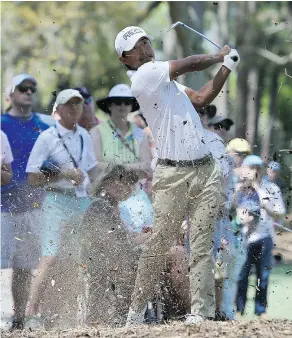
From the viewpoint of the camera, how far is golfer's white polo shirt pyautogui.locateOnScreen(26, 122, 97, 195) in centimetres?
1020

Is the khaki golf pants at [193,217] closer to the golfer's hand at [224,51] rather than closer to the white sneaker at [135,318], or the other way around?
the white sneaker at [135,318]

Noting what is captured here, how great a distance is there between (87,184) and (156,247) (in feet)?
5.90

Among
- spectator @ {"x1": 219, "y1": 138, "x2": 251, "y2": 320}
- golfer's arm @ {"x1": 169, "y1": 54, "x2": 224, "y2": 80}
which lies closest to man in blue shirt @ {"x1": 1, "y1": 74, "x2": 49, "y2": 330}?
spectator @ {"x1": 219, "y1": 138, "x2": 251, "y2": 320}

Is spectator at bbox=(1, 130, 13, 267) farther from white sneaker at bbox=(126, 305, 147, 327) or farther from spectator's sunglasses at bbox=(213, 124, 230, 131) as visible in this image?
spectator's sunglasses at bbox=(213, 124, 230, 131)

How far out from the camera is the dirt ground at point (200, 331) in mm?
7645

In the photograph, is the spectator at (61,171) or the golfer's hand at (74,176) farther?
the golfer's hand at (74,176)

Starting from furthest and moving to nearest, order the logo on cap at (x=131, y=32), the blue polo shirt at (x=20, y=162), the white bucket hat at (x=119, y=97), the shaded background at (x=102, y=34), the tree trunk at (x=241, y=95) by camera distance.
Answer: the tree trunk at (x=241, y=95)
the shaded background at (x=102, y=34)
the white bucket hat at (x=119, y=97)
the blue polo shirt at (x=20, y=162)
the logo on cap at (x=131, y=32)

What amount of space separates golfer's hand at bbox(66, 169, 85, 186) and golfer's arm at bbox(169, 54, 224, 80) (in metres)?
2.10

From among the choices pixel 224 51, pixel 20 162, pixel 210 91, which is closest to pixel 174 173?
pixel 210 91

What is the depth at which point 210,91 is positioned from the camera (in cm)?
841

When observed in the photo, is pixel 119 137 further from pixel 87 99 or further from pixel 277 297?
pixel 277 297

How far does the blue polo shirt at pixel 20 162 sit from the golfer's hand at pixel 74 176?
295 mm

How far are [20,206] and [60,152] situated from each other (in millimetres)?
636

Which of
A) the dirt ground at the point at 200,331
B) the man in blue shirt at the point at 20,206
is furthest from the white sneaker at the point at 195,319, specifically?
the man in blue shirt at the point at 20,206
